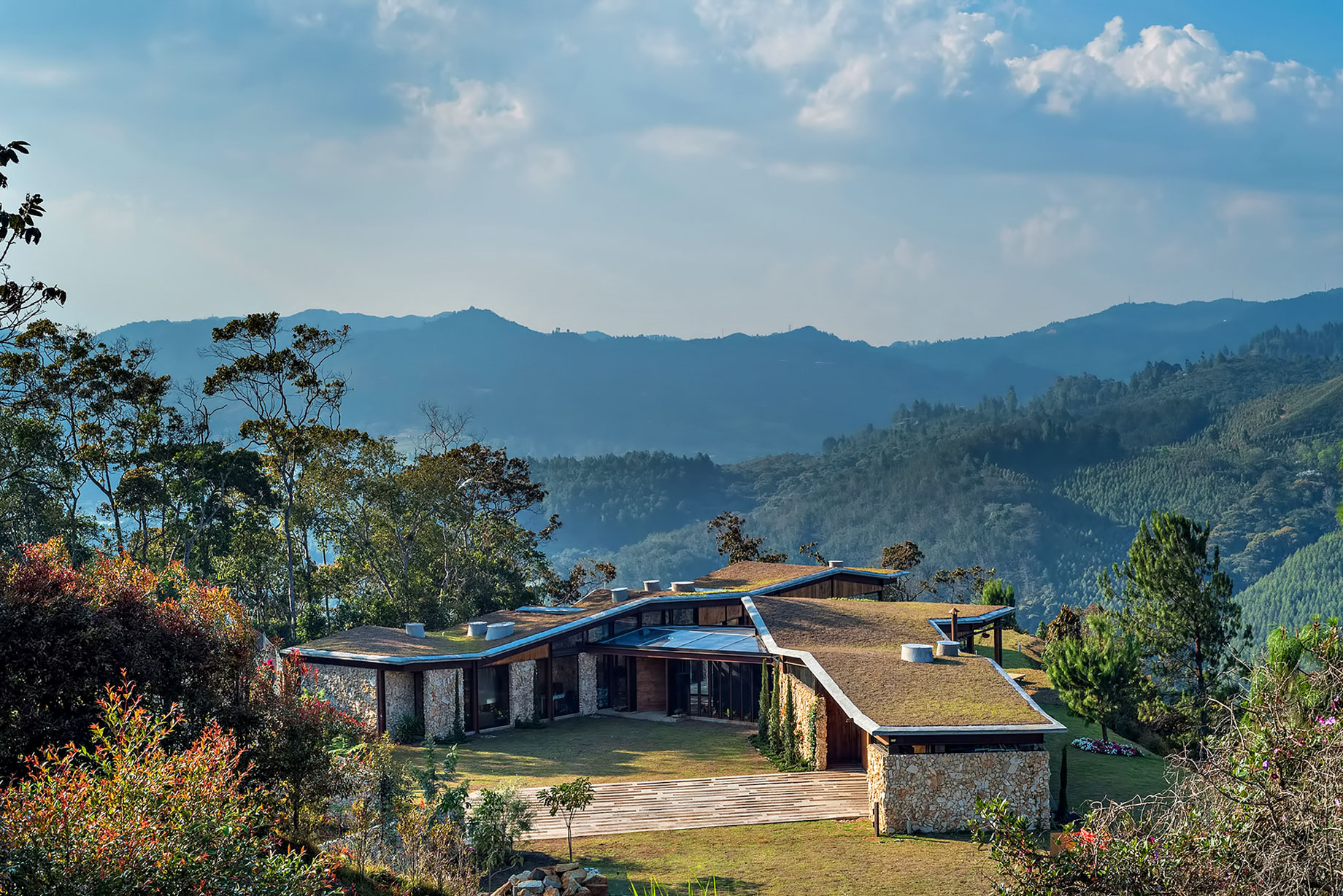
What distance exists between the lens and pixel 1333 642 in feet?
45.5

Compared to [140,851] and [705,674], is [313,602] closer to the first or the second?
[705,674]

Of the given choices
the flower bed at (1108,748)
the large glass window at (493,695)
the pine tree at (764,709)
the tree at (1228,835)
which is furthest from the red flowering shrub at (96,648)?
the flower bed at (1108,748)

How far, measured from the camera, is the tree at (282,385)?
4362 centimetres

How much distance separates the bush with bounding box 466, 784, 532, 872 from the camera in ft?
60.8

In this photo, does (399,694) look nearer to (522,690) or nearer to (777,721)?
(522,690)

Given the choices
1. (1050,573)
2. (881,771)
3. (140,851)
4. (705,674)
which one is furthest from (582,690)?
(1050,573)

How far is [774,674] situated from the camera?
30.2 meters

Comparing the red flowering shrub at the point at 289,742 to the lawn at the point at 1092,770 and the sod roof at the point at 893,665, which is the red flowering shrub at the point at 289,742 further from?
the lawn at the point at 1092,770

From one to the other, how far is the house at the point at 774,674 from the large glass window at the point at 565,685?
54 millimetres

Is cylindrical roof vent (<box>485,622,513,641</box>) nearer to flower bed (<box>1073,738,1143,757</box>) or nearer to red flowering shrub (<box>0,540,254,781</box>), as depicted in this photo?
flower bed (<box>1073,738,1143,757</box>)

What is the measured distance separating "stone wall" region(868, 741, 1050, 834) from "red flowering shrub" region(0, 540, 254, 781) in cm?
1273

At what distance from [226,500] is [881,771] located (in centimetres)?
3645

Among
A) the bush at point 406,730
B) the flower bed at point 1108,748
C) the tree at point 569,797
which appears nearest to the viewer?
the tree at point 569,797

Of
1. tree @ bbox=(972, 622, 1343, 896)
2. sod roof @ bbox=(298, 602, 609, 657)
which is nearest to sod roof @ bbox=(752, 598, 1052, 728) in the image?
sod roof @ bbox=(298, 602, 609, 657)
